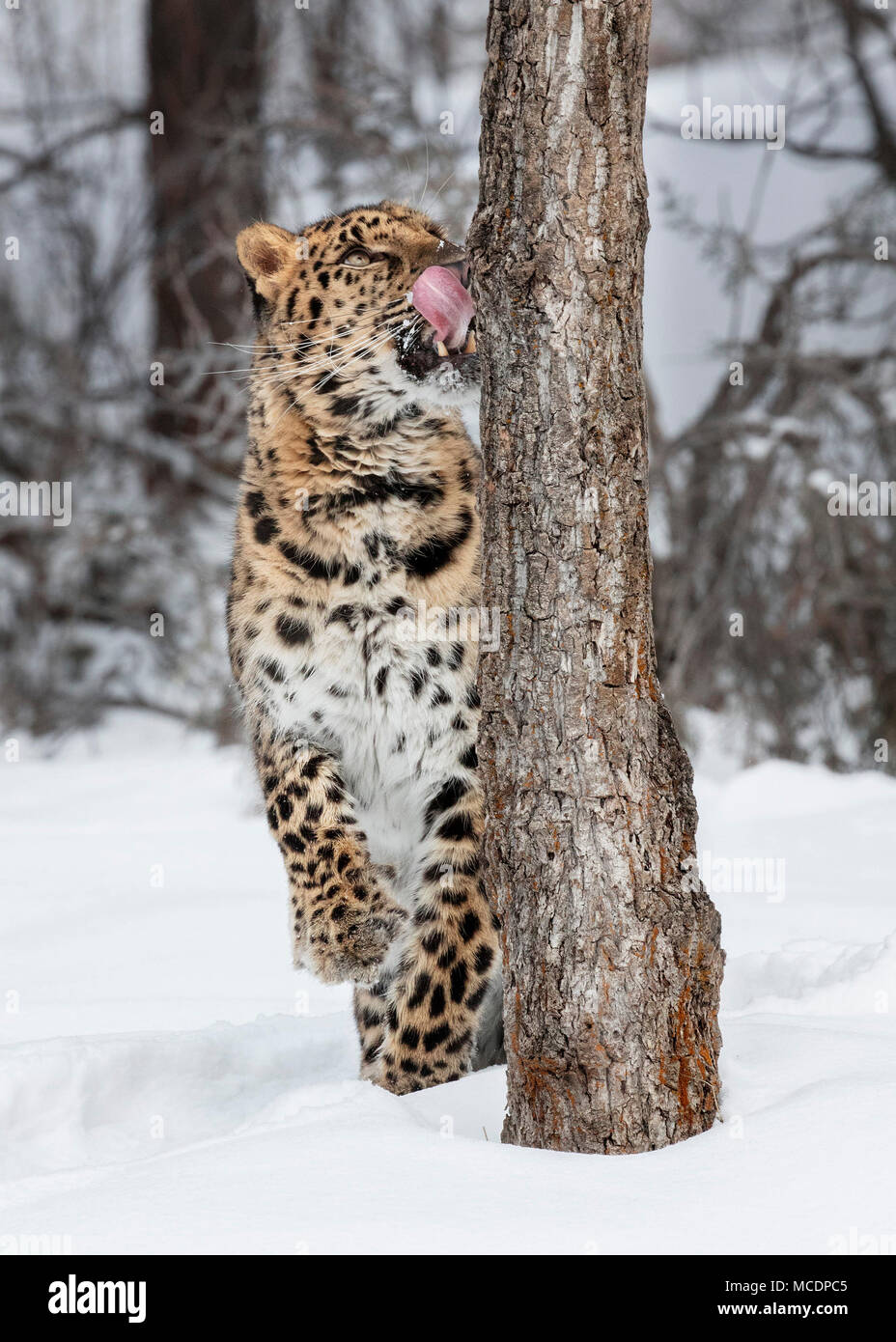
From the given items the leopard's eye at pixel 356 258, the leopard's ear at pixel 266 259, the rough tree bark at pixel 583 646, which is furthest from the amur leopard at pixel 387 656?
the rough tree bark at pixel 583 646

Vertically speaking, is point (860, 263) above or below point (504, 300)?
above

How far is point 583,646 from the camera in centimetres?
267

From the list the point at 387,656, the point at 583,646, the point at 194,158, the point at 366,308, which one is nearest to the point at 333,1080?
the point at 387,656

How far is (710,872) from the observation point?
577cm

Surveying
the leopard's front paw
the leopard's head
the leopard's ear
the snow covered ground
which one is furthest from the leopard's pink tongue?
the snow covered ground

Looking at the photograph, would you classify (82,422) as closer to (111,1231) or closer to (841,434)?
(841,434)

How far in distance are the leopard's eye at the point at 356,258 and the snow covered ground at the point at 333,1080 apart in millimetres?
2003

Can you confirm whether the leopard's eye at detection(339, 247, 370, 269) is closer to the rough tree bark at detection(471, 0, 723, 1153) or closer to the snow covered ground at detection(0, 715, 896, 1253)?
the rough tree bark at detection(471, 0, 723, 1153)

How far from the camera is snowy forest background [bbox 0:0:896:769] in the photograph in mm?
8305

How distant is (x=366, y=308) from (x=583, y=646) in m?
1.53

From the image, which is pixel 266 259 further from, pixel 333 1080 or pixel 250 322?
pixel 250 322

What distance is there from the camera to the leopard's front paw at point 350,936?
134 inches
